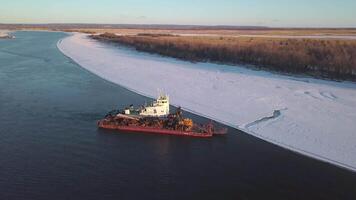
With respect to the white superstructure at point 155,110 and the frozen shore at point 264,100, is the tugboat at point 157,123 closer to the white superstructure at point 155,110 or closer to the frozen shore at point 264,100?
the white superstructure at point 155,110

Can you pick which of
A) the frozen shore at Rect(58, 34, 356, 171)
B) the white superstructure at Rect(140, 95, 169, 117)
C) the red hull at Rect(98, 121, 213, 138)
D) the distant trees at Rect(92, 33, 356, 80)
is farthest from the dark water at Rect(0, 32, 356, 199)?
the distant trees at Rect(92, 33, 356, 80)

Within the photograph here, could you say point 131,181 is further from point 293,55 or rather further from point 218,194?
point 293,55

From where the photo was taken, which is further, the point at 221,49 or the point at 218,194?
the point at 221,49

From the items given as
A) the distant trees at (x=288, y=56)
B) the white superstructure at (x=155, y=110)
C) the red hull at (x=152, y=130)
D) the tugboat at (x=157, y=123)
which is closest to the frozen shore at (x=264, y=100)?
the tugboat at (x=157, y=123)

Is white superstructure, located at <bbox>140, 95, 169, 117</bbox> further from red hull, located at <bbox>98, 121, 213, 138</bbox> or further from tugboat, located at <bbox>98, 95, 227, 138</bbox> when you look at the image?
red hull, located at <bbox>98, 121, 213, 138</bbox>

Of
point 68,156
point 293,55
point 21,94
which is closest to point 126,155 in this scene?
point 68,156

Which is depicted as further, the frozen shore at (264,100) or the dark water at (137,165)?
the frozen shore at (264,100)
